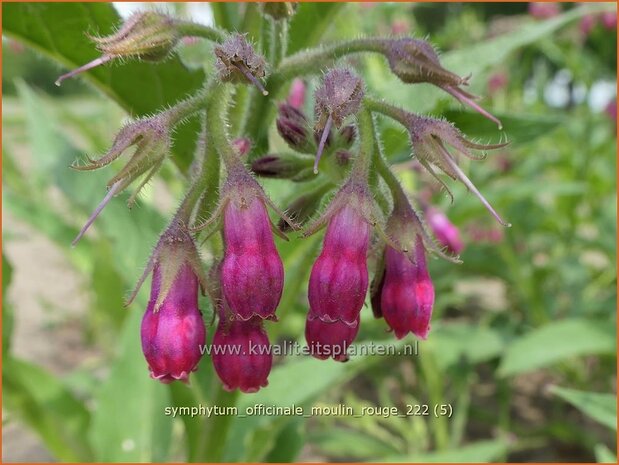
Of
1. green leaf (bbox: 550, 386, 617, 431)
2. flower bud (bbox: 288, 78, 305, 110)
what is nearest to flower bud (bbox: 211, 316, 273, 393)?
green leaf (bbox: 550, 386, 617, 431)

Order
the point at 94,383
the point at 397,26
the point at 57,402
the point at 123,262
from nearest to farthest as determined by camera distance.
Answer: the point at 123,262 → the point at 57,402 → the point at 94,383 → the point at 397,26

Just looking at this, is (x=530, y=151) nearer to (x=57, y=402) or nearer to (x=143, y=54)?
(x=57, y=402)

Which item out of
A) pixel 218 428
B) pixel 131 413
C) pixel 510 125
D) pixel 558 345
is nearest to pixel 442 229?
pixel 558 345

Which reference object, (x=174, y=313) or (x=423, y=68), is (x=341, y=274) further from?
(x=423, y=68)

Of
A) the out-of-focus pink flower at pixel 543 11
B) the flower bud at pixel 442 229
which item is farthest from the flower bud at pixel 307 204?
the out-of-focus pink flower at pixel 543 11

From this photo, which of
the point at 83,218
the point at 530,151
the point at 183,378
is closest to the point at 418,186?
the point at 530,151

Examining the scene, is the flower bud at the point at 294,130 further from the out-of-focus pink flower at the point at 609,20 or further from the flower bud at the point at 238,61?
the out-of-focus pink flower at the point at 609,20
